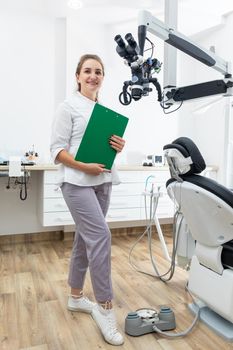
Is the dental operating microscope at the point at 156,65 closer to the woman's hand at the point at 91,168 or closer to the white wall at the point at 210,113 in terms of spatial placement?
the woman's hand at the point at 91,168

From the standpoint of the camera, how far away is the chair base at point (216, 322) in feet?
5.14

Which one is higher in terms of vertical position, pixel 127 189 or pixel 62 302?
pixel 127 189

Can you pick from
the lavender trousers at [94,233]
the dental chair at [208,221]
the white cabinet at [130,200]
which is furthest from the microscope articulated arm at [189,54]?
the white cabinet at [130,200]

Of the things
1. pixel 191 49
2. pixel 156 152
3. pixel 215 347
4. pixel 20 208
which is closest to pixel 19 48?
pixel 20 208

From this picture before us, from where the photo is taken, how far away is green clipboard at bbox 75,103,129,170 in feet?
5.14

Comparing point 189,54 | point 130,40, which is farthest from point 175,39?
point 130,40

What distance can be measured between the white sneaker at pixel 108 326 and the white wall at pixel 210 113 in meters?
2.50

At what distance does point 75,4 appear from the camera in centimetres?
307

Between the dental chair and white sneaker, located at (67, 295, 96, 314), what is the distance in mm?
618

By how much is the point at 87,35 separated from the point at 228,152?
2039 millimetres

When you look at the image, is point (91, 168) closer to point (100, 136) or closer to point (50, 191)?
point (100, 136)

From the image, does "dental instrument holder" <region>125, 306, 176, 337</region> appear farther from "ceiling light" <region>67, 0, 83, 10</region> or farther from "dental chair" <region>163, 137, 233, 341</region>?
"ceiling light" <region>67, 0, 83, 10</region>

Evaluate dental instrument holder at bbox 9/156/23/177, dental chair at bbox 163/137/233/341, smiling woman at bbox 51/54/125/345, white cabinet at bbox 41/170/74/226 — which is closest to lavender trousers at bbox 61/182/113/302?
smiling woman at bbox 51/54/125/345

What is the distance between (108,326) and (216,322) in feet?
1.90
